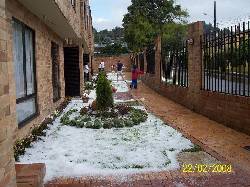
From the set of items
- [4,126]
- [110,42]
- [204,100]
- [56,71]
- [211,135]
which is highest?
[110,42]

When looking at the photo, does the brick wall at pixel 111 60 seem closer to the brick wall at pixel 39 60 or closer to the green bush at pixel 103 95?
the brick wall at pixel 39 60

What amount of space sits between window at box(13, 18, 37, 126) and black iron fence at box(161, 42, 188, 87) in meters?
6.37

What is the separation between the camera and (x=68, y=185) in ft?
16.9

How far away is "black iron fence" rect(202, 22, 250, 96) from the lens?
8984 mm

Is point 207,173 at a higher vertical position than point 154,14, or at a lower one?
lower

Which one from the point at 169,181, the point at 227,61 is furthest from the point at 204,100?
the point at 169,181

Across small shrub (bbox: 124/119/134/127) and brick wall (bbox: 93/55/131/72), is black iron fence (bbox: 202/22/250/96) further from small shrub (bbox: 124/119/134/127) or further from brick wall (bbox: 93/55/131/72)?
brick wall (bbox: 93/55/131/72)

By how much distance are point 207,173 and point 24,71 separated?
14.6ft

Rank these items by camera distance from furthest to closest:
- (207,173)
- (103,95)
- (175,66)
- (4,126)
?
(175,66)
(103,95)
(207,173)
(4,126)

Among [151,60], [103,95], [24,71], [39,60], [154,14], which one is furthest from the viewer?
[154,14]

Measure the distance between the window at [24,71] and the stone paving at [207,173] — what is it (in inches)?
117

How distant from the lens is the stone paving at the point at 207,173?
5.24m

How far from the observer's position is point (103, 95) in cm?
1150

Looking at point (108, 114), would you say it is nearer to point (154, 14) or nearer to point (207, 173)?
point (207, 173)
